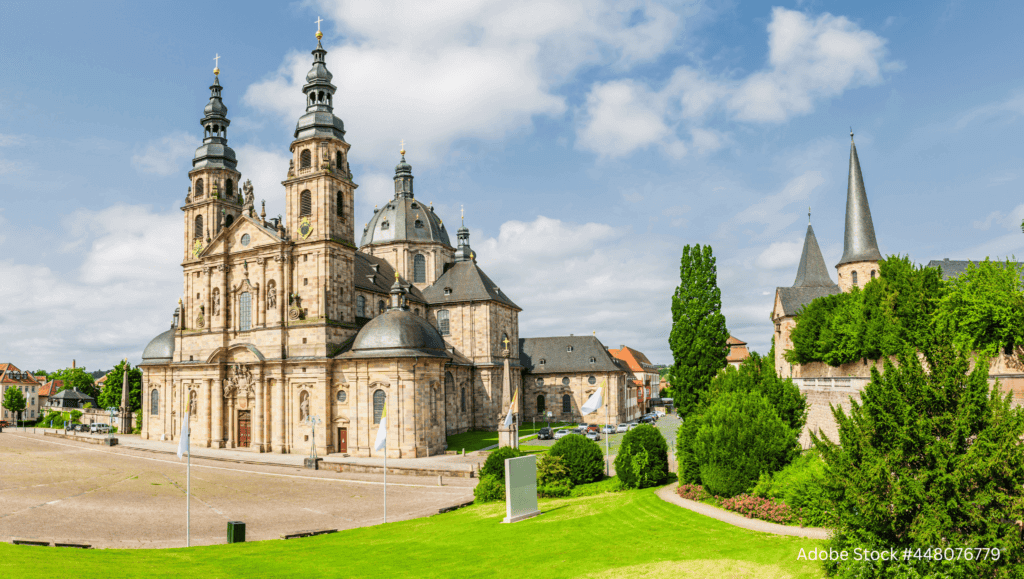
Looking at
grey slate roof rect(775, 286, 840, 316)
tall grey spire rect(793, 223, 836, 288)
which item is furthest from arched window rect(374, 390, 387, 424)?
tall grey spire rect(793, 223, 836, 288)

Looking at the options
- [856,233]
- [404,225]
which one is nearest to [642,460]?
[404,225]

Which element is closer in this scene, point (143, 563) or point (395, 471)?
point (143, 563)

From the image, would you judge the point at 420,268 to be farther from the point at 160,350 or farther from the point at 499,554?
the point at 499,554

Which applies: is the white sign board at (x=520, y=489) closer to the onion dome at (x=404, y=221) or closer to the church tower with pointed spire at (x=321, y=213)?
the church tower with pointed spire at (x=321, y=213)

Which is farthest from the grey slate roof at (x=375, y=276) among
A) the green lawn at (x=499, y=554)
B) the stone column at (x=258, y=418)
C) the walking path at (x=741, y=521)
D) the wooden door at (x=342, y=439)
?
the walking path at (x=741, y=521)

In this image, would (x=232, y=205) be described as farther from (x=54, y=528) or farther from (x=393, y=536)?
(x=393, y=536)

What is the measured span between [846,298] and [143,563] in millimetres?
59872

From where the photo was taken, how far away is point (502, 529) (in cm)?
2212

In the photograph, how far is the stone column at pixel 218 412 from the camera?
5797 cm

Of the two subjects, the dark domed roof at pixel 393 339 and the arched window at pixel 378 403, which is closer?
the dark domed roof at pixel 393 339

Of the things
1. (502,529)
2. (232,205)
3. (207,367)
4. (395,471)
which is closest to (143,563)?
(502,529)

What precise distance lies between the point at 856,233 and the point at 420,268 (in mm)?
52335

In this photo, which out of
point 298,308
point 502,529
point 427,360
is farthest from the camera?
point 298,308

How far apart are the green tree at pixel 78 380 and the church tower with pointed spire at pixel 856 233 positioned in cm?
12462
